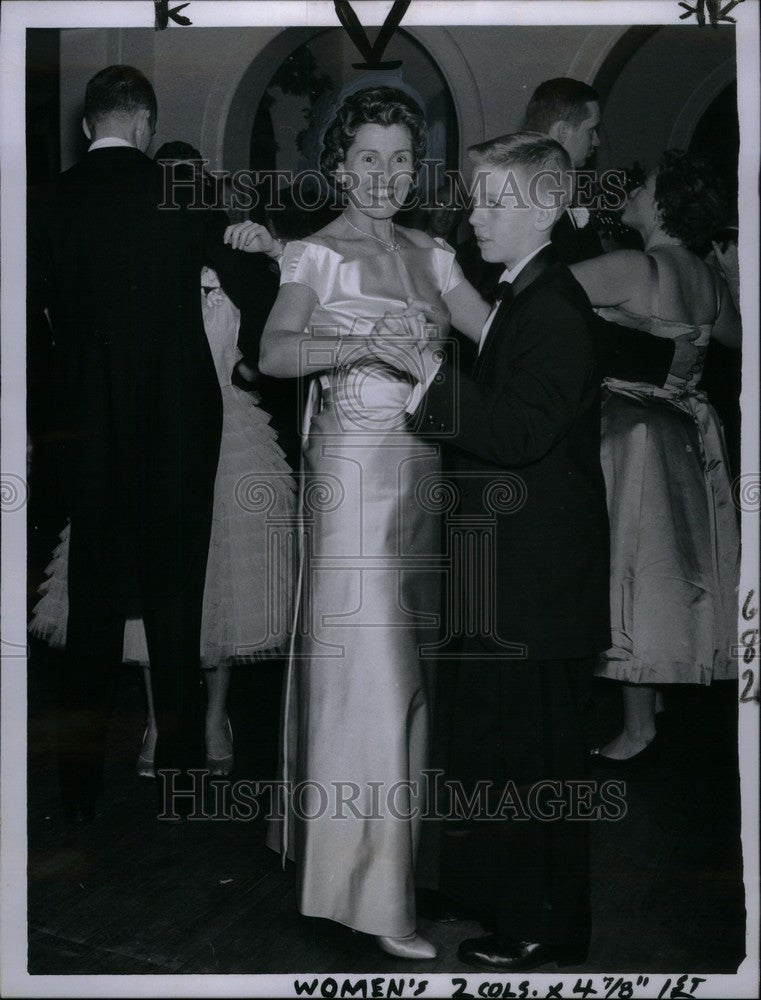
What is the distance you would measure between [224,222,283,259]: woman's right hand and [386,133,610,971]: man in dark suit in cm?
45

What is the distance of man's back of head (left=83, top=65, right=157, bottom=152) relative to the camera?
2.40 metres

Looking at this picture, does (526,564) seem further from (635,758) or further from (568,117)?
(568,117)

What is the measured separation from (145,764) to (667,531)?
4.70 feet

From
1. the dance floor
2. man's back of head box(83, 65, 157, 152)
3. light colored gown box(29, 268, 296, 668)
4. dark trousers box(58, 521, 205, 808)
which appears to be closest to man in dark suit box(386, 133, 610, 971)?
the dance floor

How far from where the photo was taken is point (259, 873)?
94.3 inches

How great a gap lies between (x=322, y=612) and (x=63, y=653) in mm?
680

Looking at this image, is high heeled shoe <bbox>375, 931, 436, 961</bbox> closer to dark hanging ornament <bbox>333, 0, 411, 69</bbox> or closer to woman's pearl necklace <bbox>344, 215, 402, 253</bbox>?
woman's pearl necklace <bbox>344, 215, 402, 253</bbox>

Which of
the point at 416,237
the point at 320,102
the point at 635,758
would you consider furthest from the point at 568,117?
the point at 635,758

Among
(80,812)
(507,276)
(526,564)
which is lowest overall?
(80,812)

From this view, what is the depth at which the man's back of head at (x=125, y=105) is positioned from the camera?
240 cm

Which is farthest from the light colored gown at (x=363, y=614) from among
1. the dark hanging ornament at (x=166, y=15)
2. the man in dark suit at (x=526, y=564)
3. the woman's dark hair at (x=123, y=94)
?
the dark hanging ornament at (x=166, y=15)

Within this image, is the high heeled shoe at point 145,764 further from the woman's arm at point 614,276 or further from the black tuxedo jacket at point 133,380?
the woman's arm at point 614,276

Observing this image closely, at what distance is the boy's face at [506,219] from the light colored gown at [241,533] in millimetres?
647

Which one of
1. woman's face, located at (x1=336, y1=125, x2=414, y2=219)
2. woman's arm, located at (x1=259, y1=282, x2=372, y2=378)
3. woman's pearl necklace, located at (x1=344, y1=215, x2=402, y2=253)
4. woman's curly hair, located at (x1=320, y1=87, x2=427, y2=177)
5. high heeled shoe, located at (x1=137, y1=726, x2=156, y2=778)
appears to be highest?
woman's curly hair, located at (x1=320, y1=87, x2=427, y2=177)
